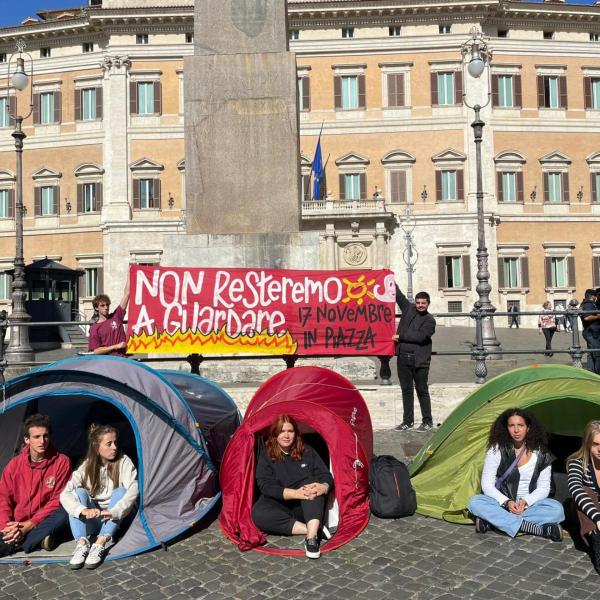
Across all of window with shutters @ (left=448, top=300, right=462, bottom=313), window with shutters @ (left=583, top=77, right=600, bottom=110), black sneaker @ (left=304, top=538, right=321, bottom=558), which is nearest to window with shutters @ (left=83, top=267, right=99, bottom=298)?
window with shutters @ (left=448, top=300, right=462, bottom=313)

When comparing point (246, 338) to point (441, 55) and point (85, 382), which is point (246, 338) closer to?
point (85, 382)

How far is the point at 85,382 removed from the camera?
4.49 meters

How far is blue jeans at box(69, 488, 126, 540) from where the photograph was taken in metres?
4.10

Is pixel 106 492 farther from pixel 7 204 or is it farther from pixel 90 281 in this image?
pixel 7 204

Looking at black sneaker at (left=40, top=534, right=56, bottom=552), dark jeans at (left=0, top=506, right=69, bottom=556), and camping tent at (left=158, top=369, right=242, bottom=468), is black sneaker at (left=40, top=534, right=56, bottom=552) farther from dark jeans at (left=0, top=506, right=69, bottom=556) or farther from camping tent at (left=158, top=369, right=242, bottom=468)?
camping tent at (left=158, top=369, right=242, bottom=468)

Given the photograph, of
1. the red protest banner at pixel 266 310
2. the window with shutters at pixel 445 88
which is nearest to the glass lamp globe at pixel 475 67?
the red protest banner at pixel 266 310

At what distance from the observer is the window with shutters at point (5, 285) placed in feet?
108

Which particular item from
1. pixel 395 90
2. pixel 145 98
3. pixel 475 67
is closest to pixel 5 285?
pixel 145 98

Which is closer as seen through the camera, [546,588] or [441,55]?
[546,588]

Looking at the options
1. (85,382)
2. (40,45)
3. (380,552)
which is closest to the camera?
(380,552)

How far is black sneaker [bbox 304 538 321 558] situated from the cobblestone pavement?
50mm

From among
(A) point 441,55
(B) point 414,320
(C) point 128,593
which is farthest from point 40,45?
(C) point 128,593

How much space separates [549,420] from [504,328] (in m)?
24.7

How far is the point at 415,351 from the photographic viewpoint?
680 centimetres
